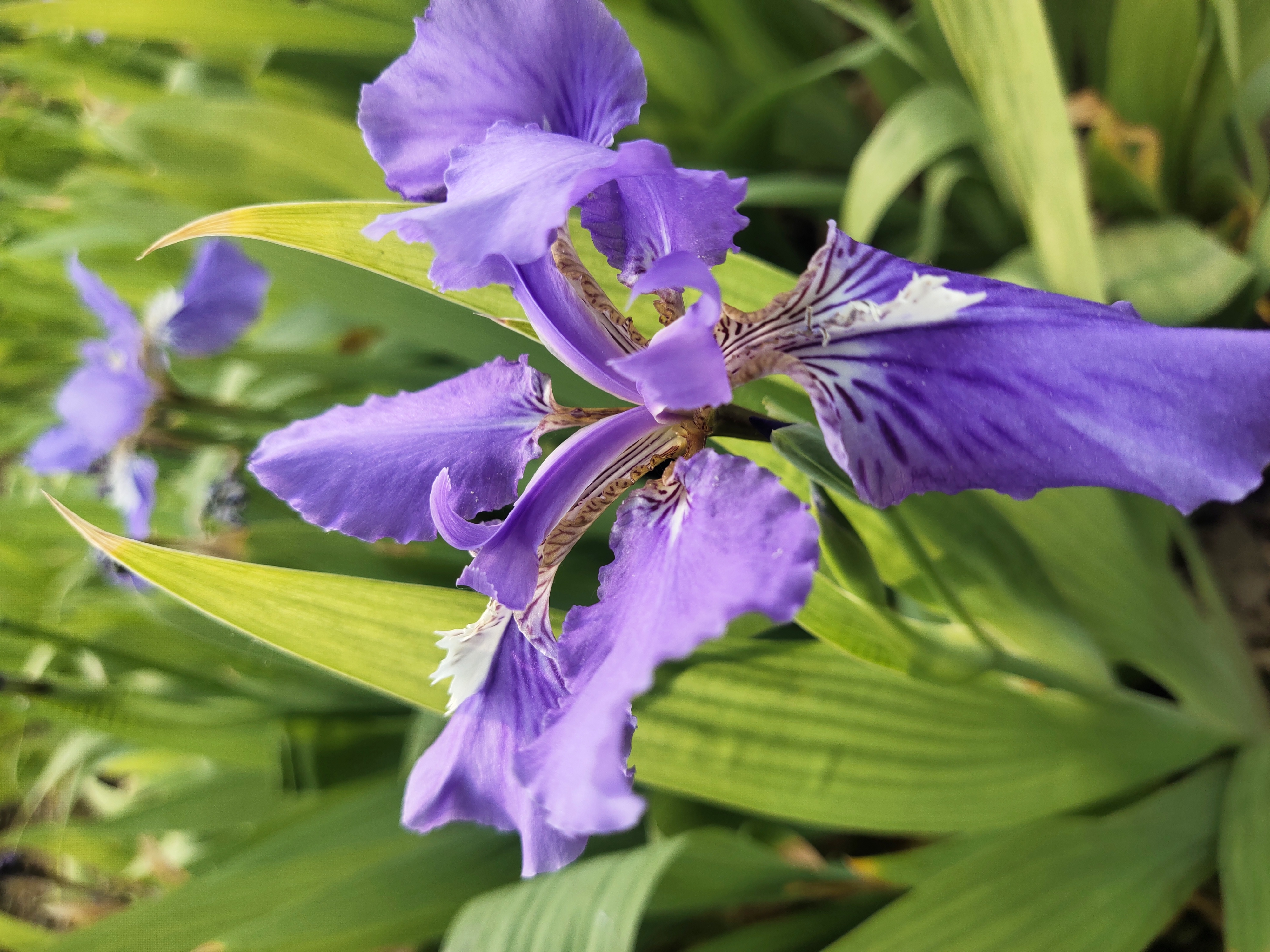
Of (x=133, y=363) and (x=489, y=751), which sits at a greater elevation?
(x=489, y=751)

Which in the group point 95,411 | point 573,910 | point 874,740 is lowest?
point 95,411

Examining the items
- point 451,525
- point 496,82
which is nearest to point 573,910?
point 451,525

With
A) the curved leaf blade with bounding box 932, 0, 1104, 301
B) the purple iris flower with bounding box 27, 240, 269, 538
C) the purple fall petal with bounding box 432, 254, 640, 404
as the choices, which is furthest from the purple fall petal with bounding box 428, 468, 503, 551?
the purple iris flower with bounding box 27, 240, 269, 538

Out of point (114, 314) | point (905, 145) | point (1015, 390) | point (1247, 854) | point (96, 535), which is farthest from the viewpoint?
point (114, 314)

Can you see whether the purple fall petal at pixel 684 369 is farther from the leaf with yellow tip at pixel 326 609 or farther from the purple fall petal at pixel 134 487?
the purple fall petal at pixel 134 487

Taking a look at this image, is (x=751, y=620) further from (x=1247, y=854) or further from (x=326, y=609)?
(x=1247, y=854)

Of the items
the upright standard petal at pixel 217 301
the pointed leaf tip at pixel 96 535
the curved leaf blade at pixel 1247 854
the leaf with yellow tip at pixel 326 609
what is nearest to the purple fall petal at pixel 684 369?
the leaf with yellow tip at pixel 326 609
